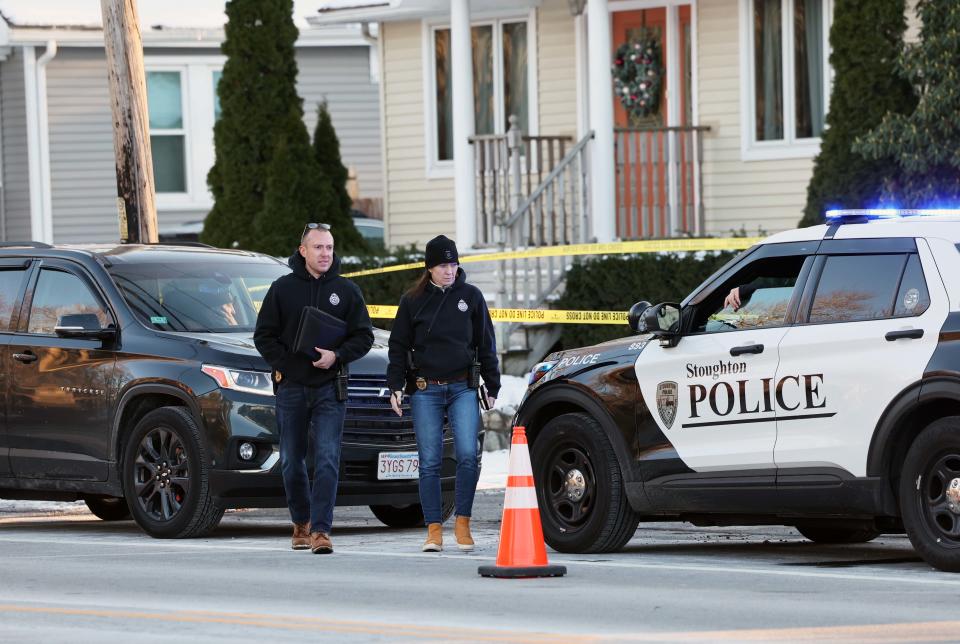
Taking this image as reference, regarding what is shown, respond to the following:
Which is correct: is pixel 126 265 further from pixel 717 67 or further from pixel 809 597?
pixel 717 67

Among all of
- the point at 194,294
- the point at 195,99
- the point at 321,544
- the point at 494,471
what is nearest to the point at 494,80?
the point at 494,471

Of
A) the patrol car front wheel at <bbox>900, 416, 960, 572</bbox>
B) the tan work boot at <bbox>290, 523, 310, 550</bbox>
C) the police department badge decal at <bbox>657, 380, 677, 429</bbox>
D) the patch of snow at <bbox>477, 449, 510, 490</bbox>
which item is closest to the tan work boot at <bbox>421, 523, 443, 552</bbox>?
the tan work boot at <bbox>290, 523, 310, 550</bbox>

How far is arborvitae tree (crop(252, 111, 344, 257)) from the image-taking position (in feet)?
79.4

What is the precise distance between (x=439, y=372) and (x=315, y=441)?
2.79 ft

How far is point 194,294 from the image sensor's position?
42.8 ft

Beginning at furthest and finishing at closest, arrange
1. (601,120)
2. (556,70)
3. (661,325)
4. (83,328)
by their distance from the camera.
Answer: (556,70)
(601,120)
(83,328)
(661,325)

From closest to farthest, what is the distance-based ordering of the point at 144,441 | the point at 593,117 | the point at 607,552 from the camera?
the point at 607,552 → the point at 144,441 → the point at 593,117

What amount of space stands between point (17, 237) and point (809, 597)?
26.2 metres

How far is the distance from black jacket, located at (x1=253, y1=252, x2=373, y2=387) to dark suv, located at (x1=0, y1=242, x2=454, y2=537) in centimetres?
68

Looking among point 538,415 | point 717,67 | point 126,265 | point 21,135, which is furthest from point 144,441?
point 21,135

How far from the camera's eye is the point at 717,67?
22859 millimetres

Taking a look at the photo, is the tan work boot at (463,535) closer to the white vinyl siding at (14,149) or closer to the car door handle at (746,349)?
the car door handle at (746,349)

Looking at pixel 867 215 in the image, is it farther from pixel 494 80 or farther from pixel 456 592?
pixel 494 80

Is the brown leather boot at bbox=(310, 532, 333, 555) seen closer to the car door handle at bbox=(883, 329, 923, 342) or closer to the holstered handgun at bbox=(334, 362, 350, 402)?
the holstered handgun at bbox=(334, 362, 350, 402)
